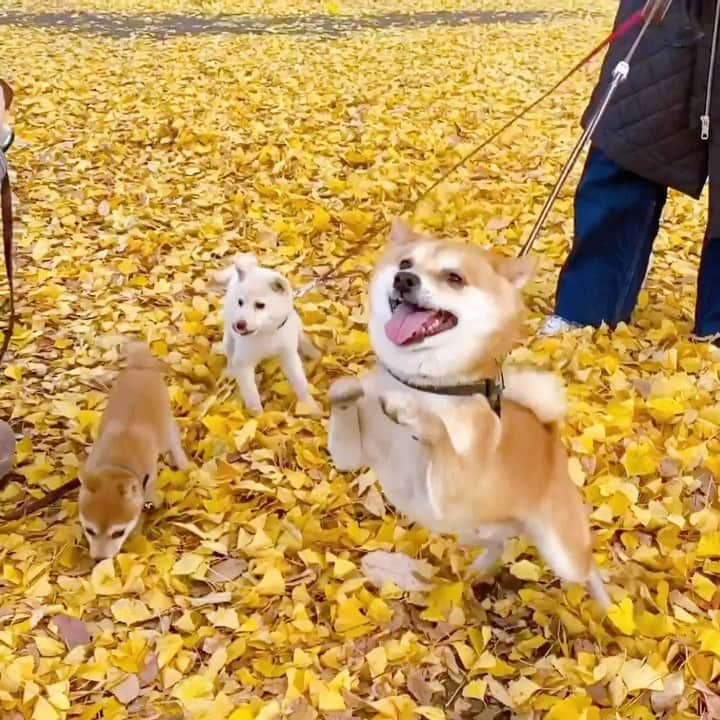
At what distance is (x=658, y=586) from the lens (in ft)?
9.39

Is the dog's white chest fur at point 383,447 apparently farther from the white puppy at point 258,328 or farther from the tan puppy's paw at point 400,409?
the white puppy at point 258,328

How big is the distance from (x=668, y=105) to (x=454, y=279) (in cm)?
211

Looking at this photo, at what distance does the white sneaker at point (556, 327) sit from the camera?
4402 millimetres

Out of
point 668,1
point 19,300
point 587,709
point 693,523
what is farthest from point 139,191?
point 587,709

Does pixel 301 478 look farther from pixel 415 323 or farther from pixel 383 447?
pixel 415 323

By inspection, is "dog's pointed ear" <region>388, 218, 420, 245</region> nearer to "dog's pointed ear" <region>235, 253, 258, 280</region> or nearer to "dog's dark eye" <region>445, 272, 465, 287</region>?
"dog's dark eye" <region>445, 272, 465, 287</region>

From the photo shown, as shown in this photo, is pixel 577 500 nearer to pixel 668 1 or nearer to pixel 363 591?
pixel 363 591

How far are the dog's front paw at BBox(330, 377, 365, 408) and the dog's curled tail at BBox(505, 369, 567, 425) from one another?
18.2 inches

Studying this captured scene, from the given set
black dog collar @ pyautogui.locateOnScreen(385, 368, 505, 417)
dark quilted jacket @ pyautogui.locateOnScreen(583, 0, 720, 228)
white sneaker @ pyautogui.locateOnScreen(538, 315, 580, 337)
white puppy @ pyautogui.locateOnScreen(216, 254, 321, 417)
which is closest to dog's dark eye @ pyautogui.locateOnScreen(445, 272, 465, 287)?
black dog collar @ pyautogui.locateOnScreen(385, 368, 505, 417)

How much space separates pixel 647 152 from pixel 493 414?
213 cm

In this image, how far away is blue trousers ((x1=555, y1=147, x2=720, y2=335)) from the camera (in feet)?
13.6

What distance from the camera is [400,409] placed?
7.22ft

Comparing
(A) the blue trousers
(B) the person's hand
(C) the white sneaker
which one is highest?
(B) the person's hand

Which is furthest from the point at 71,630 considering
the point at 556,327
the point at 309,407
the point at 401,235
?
the point at 556,327
